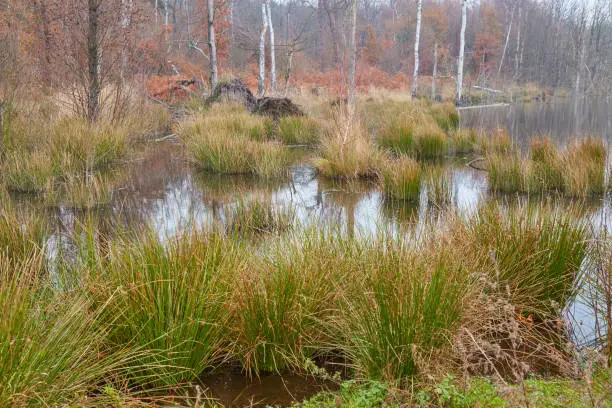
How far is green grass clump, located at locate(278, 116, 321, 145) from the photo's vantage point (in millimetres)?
11516

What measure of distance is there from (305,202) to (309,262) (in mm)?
3625

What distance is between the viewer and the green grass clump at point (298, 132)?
1152 centimetres

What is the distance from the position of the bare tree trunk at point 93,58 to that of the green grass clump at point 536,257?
640 cm

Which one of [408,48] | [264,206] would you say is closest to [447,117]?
[264,206]

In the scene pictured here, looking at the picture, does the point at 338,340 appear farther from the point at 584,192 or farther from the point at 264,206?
the point at 584,192

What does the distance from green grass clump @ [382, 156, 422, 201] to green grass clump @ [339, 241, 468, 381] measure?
4.06 metres

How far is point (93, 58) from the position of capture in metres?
8.44

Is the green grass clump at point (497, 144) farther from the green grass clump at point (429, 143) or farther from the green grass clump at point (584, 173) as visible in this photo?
the green grass clump at point (584, 173)

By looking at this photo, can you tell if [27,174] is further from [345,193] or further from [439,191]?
[439,191]

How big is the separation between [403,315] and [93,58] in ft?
24.0

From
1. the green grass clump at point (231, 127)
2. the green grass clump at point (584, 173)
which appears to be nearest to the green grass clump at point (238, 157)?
the green grass clump at point (231, 127)

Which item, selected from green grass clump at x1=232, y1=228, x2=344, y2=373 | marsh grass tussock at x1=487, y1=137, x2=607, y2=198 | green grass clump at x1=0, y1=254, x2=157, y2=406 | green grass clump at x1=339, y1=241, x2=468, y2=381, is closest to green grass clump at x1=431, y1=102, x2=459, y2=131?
marsh grass tussock at x1=487, y1=137, x2=607, y2=198

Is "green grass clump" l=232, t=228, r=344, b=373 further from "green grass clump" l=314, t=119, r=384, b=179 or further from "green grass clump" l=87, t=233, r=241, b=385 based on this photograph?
"green grass clump" l=314, t=119, r=384, b=179

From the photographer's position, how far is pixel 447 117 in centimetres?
1399
